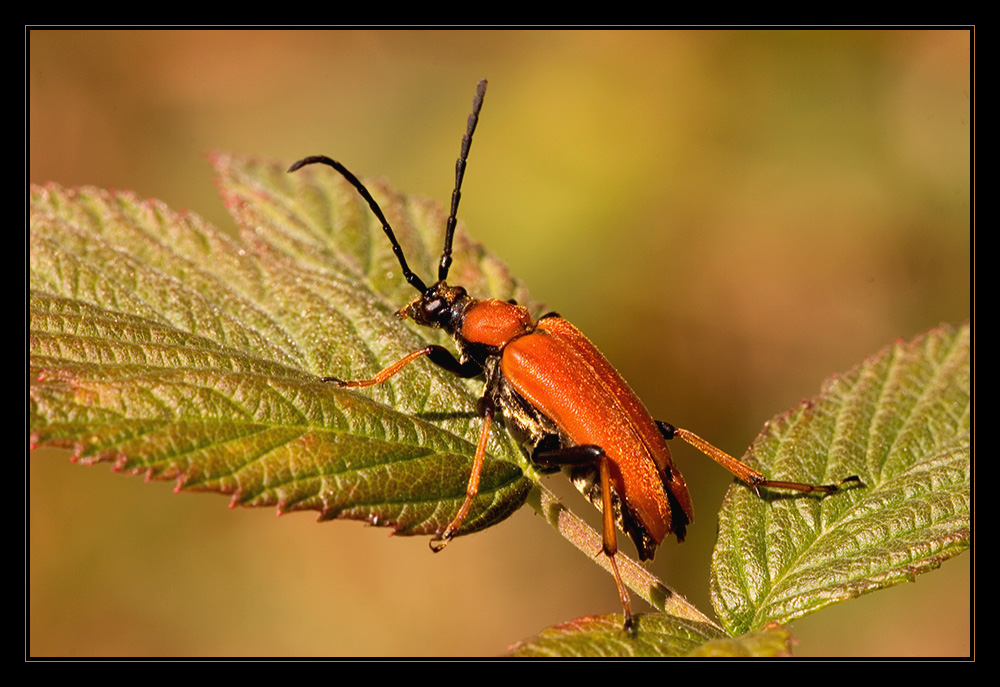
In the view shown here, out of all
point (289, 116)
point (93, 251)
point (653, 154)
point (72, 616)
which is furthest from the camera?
point (289, 116)

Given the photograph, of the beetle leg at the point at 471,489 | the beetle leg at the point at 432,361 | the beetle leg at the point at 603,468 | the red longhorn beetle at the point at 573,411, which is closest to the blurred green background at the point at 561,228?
the red longhorn beetle at the point at 573,411

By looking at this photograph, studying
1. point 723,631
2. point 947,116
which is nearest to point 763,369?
point 947,116

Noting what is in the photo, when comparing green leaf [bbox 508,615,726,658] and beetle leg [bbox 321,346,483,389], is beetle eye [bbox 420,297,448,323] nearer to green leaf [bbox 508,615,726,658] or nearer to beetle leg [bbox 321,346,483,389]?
beetle leg [bbox 321,346,483,389]

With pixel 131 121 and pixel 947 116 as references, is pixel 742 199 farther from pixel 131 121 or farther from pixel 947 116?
pixel 131 121

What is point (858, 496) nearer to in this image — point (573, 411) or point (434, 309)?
point (573, 411)

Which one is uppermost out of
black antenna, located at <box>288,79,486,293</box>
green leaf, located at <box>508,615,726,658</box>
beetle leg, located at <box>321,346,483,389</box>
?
black antenna, located at <box>288,79,486,293</box>

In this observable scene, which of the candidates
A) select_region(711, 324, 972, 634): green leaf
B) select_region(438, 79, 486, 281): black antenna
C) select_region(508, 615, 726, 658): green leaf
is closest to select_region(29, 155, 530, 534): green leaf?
select_region(438, 79, 486, 281): black antenna
